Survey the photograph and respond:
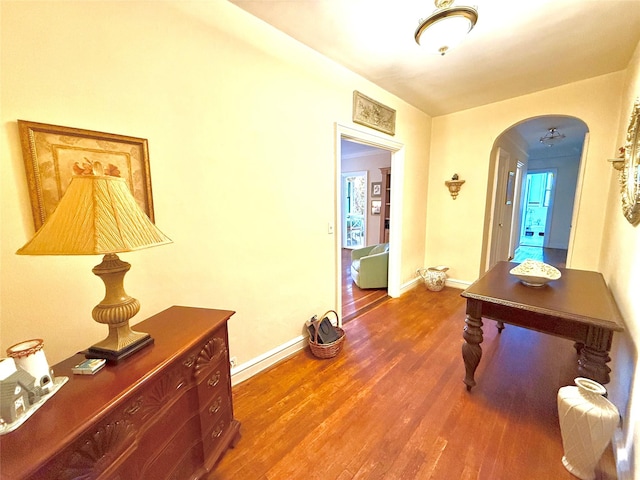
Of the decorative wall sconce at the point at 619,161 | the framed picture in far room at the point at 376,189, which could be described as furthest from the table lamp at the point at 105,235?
the framed picture in far room at the point at 376,189

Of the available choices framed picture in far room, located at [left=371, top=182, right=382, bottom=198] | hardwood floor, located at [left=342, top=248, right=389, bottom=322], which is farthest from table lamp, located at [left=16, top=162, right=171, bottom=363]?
framed picture in far room, located at [left=371, top=182, right=382, bottom=198]

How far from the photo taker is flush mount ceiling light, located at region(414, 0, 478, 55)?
1421 mm

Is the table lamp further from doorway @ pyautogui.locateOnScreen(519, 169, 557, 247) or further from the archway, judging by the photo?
doorway @ pyautogui.locateOnScreen(519, 169, 557, 247)

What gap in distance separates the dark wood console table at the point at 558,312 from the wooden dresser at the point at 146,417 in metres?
1.59

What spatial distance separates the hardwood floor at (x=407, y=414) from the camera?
131cm

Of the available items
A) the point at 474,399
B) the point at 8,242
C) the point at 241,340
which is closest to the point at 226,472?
the point at 241,340

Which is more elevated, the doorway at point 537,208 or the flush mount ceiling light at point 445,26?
the flush mount ceiling light at point 445,26

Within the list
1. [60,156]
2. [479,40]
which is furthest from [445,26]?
[60,156]

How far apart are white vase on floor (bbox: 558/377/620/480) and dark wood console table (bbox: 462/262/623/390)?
158 millimetres

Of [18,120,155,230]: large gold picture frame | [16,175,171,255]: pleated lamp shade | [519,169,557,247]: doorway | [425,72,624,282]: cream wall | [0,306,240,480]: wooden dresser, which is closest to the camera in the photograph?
[0,306,240,480]: wooden dresser

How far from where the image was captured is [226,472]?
1295 millimetres

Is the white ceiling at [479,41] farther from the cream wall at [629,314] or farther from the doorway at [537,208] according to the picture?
the doorway at [537,208]

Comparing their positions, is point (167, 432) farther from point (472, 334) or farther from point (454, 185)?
point (454, 185)

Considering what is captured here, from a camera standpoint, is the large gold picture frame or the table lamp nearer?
the table lamp
